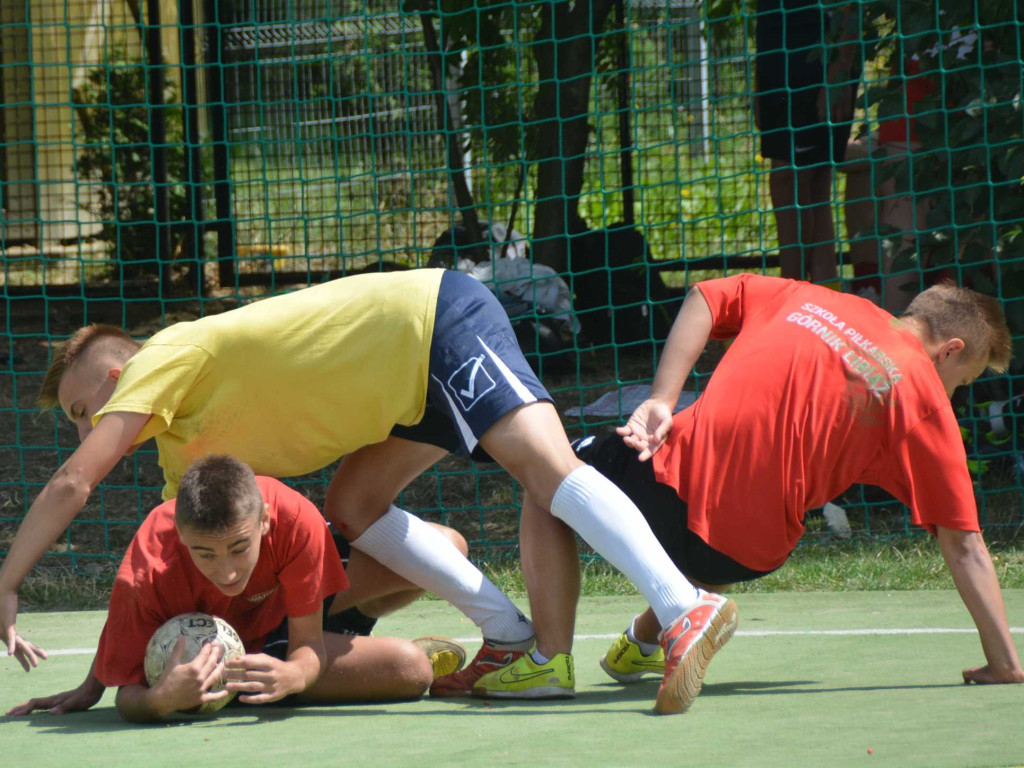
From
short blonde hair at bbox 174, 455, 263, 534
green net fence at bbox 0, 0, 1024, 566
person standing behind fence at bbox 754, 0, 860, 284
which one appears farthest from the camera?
person standing behind fence at bbox 754, 0, 860, 284

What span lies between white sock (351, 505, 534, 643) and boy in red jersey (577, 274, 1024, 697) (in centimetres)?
39

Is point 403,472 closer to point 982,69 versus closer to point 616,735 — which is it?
point 616,735

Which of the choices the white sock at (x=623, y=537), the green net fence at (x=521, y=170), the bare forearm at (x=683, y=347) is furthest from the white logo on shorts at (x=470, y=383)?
the green net fence at (x=521, y=170)

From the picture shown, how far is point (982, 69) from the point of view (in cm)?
545

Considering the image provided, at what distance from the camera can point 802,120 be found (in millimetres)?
6211

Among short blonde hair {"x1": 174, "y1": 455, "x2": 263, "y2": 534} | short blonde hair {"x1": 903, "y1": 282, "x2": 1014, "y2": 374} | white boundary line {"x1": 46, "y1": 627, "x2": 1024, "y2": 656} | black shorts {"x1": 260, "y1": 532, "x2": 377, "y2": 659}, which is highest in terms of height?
short blonde hair {"x1": 903, "y1": 282, "x2": 1014, "y2": 374}

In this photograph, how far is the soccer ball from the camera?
271 cm

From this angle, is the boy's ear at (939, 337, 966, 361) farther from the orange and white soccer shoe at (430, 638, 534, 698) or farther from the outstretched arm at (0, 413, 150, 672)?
the outstretched arm at (0, 413, 150, 672)

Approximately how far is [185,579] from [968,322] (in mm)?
1833

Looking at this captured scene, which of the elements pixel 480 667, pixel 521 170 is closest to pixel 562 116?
pixel 521 170

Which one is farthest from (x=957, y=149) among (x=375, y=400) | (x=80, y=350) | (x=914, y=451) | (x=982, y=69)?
(x=80, y=350)

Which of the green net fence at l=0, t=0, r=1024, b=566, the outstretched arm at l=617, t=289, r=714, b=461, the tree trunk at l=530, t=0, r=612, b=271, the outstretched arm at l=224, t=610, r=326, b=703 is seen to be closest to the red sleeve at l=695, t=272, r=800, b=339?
the outstretched arm at l=617, t=289, r=714, b=461

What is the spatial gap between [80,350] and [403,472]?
815 millimetres

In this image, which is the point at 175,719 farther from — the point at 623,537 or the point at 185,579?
the point at 623,537
